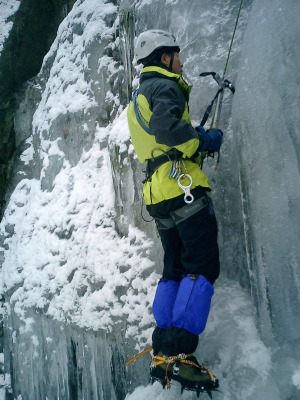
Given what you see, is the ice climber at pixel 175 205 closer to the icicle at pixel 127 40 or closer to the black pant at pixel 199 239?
the black pant at pixel 199 239

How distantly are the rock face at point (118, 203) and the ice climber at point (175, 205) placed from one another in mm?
314

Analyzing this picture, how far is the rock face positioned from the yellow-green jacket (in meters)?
0.39

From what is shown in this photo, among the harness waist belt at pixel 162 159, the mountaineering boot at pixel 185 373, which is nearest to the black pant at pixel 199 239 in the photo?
the harness waist belt at pixel 162 159

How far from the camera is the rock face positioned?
5.41ft

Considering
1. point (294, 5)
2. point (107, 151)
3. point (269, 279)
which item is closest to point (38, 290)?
point (107, 151)

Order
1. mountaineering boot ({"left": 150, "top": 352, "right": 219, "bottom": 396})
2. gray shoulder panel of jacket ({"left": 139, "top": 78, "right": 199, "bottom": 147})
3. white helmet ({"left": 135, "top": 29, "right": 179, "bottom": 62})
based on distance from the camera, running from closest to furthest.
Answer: mountaineering boot ({"left": 150, "top": 352, "right": 219, "bottom": 396}) < gray shoulder panel of jacket ({"left": 139, "top": 78, "right": 199, "bottom": 147}) < white helmet ({"left": 135, "top": 29, "right": 179, "bottom": 62})

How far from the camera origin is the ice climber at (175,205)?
5.09 feet

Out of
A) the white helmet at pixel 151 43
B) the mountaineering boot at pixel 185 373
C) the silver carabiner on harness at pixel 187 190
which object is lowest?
the mountaineering boot at pixel 185 373

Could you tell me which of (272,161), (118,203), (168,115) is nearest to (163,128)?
(168,115)

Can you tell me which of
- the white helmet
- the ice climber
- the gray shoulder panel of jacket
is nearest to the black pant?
the ice climber

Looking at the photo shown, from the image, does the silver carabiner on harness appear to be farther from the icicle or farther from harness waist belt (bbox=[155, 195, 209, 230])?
the icicle

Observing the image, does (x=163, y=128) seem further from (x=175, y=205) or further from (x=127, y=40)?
(x=127, y=40)

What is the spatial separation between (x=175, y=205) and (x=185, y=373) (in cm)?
86

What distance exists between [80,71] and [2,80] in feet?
6.29
